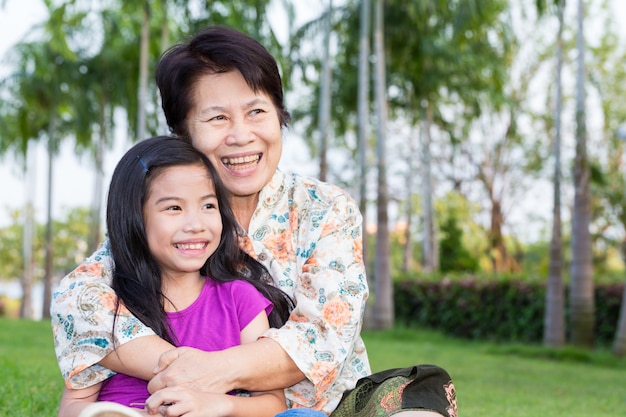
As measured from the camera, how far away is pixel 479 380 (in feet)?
29.6

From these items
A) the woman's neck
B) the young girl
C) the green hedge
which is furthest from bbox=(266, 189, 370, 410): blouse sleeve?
the green hedge

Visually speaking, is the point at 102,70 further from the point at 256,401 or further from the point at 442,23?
the point at 256,401

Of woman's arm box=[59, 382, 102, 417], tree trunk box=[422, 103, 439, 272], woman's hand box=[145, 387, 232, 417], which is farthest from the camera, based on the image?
tree trunk box=[422, 103, 439, 272]

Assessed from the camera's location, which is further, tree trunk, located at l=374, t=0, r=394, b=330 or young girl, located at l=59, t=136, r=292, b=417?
tree trunk, located at l=374, t=0, r=394, b=330

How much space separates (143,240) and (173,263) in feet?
0.39

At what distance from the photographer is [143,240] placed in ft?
8.43

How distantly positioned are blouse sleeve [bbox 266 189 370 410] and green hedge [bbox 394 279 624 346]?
11.6 meters

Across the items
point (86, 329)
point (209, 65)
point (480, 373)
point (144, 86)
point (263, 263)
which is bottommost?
point (480, 373)

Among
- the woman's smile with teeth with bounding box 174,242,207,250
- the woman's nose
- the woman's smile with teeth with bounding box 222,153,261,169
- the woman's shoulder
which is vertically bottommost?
the woman's smile with teeth with bounding box 174,242,207,250

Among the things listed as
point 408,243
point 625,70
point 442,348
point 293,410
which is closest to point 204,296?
point 293,410

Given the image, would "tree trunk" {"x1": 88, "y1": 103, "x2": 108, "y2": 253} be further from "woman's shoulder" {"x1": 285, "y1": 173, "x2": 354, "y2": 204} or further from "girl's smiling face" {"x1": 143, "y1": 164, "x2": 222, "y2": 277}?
"girl's smiling face" {"x1": 143, "y1": 164, "x2": 222, "y2": 277}

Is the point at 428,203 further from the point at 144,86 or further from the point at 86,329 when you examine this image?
the point at 86,329

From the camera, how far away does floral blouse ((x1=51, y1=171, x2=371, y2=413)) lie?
239 cm

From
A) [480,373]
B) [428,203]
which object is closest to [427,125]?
[428,203]
